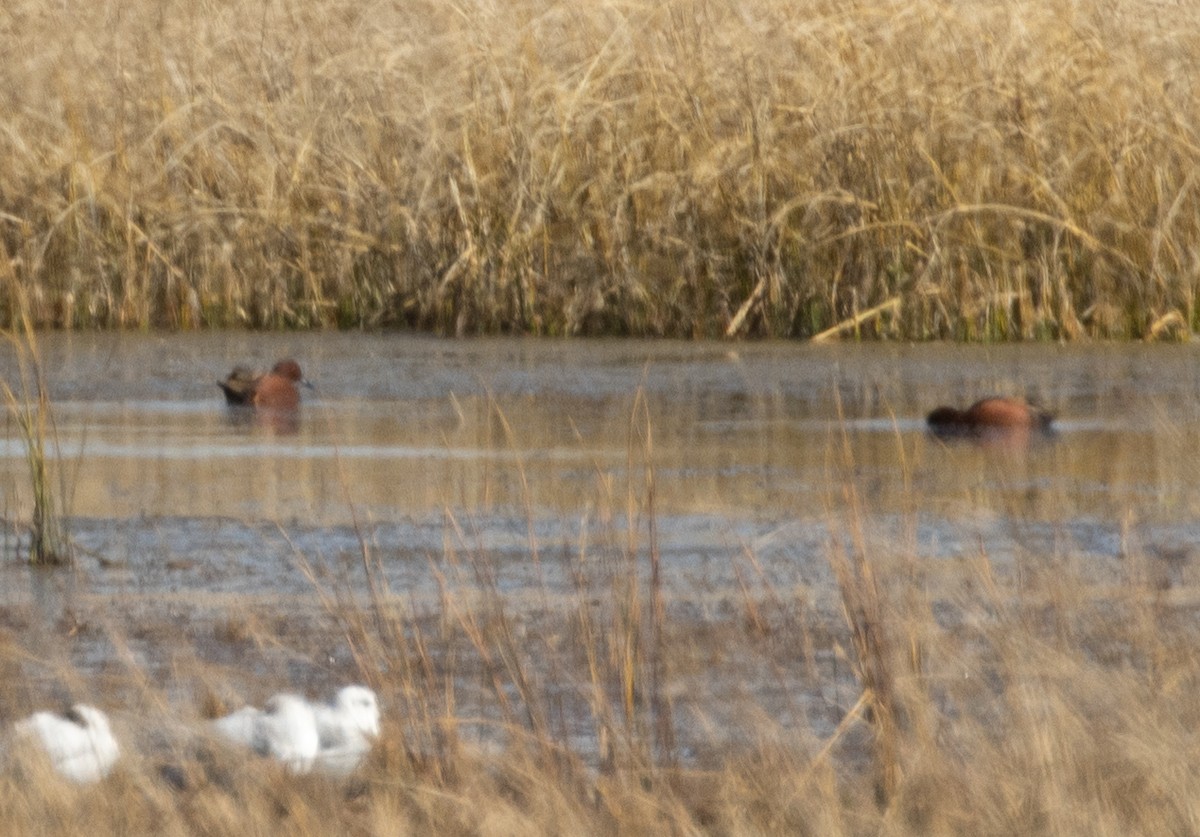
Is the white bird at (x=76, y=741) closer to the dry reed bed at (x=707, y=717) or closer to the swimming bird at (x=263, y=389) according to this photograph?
the dry reed bed at (x=707, y=717)

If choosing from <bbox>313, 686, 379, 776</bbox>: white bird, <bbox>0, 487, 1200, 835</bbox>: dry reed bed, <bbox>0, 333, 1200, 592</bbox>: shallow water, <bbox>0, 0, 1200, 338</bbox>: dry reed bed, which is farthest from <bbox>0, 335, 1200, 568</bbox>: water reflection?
<bbox>313, 686, 379, 776</bbox>: white bird

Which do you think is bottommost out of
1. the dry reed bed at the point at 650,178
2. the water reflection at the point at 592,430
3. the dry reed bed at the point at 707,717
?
the dry reed bed at the point at 707,717

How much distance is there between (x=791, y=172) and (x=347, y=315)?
192cm

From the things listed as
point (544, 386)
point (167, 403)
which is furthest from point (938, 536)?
point (167, 403)

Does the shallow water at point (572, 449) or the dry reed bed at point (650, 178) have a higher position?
the dry reed bed at point (650, 178)

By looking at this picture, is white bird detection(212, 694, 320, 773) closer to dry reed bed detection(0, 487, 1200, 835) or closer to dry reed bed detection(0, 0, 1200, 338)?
dry reed bed detection(0, 487, 1200, 835)

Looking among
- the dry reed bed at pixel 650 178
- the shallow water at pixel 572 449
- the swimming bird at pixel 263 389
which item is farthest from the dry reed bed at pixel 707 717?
the dry reed bed at pixel 650 178

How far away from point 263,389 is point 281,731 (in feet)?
14.7

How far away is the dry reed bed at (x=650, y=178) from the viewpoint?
947cm

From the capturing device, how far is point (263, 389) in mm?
7977

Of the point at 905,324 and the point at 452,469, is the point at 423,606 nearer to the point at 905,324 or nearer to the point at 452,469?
the point at 452,469

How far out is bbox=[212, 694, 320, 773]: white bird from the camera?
354 cm

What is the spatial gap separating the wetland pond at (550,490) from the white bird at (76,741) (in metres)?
0.16

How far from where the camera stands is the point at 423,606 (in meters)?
4.86
